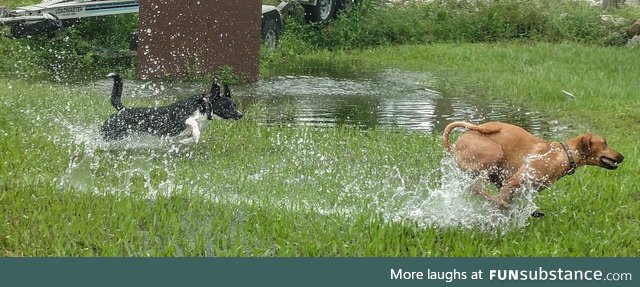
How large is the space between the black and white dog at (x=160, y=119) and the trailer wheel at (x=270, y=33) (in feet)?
25.8

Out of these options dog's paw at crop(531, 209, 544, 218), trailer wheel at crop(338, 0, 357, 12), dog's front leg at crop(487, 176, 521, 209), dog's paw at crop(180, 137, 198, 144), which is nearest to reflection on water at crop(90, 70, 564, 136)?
dog's paw at crop(180, 137, 198, 144)

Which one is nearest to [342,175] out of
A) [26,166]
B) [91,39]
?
[26,166]

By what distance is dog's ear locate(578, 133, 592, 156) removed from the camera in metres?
5.46

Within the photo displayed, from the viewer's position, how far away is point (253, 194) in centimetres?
636

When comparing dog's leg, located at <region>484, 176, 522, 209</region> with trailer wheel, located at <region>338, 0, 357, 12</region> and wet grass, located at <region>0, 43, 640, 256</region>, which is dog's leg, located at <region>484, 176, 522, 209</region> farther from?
trailer wheel, located at <region>338, 0, 357, 12</region>

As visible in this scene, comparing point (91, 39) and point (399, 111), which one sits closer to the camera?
point (399, 111)

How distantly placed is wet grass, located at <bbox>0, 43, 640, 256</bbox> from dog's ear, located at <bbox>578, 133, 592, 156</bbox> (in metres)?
0.51

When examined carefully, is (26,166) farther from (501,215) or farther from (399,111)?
(399,111)

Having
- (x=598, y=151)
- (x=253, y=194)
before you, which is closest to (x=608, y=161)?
(x=598, y=151)

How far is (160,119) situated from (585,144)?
3.93 m

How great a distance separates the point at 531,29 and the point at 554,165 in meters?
15.0

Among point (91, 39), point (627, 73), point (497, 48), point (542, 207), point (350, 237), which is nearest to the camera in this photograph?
point (350, 237)

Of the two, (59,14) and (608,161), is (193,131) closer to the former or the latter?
(608,161)

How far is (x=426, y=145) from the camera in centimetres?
818
